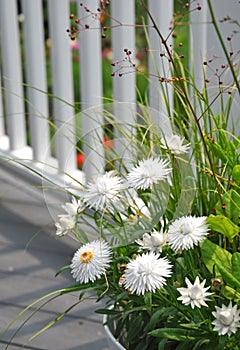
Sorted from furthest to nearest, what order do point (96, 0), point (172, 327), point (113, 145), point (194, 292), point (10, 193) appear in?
→ point (10, 193) → point (96, 0) → point (113, 145) → point (172, 327) → point (194, 292)

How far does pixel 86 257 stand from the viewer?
138 cm

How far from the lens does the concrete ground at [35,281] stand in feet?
6.46

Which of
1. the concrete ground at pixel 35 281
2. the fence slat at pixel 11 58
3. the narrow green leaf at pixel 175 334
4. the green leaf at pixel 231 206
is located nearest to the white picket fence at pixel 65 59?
the fence slat at pixel 11 58

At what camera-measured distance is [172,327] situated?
139 cm

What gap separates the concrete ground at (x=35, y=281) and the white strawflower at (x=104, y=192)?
11 centimetres

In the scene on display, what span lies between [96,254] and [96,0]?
1.28 meters

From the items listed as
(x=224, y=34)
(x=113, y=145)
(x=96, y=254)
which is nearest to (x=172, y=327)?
(x=96, y=254)

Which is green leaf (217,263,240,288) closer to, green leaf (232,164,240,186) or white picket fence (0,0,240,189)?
green leaf (232,164,240,186)

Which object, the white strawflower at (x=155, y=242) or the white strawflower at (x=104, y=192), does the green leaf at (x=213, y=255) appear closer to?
the white strawflower at (x=155, y=242)

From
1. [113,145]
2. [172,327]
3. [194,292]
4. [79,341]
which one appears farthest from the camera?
[79,341]

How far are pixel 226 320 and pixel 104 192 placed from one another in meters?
0.32

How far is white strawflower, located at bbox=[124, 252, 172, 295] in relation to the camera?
129 cm

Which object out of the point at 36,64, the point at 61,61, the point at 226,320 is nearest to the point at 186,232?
the point at 226,320

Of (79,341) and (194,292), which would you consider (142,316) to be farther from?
(79,341)
